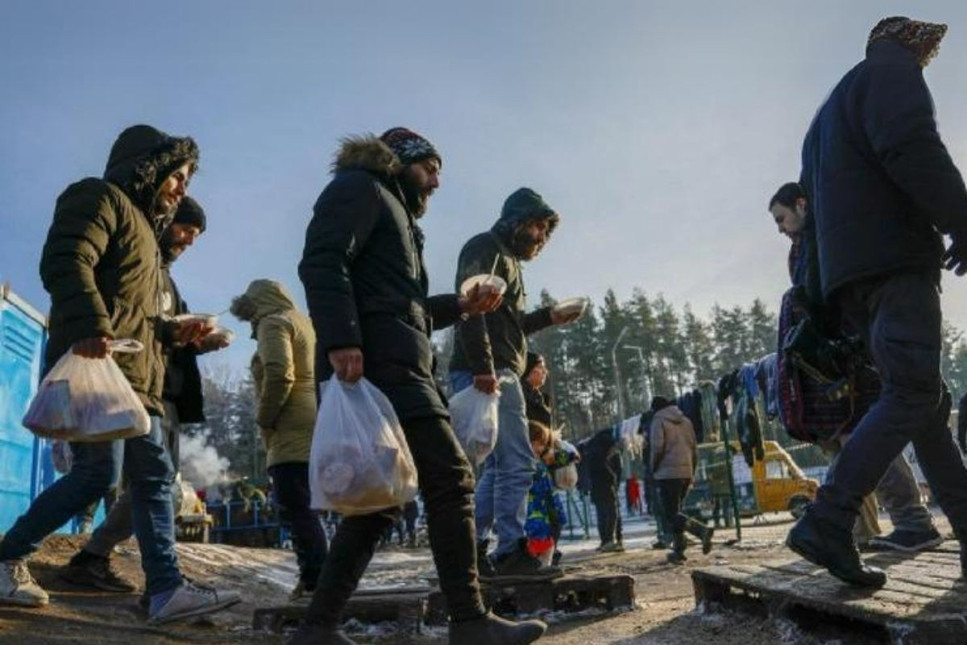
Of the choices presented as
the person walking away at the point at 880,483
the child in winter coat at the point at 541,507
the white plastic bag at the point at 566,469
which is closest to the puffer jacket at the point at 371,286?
the person walking away at the point at 880,483

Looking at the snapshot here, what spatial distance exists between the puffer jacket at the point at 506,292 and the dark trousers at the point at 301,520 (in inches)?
47.0

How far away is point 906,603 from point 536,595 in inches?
85.3

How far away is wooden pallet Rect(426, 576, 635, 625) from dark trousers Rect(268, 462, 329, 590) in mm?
916

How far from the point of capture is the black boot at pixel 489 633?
2631 mm

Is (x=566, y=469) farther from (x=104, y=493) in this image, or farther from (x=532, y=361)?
(x=104, y=493)

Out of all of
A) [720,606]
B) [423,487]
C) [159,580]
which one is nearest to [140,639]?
[159,580]

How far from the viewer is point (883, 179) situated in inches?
120

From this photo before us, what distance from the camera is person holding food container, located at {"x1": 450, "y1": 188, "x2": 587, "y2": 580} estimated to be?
15.4 ft

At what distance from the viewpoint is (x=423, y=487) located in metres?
2.81

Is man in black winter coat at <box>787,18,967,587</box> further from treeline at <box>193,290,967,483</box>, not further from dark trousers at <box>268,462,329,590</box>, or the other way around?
treeline at <box>193,290,967,483</box>

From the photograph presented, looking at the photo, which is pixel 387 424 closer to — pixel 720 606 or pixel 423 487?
pixel 423 487

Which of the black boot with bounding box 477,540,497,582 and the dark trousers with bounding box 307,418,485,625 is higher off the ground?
the dark trousers with bounding box 307,418,485,625

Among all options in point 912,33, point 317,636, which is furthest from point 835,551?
point 912,33

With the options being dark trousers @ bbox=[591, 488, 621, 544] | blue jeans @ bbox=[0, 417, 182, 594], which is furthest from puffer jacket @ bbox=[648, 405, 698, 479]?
blue jeans @ bbox=[0, 417, 182, 594]
